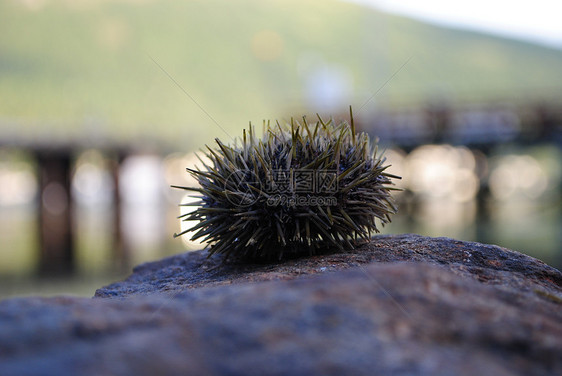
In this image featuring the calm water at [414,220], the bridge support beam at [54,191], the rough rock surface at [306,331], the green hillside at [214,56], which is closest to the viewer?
the rough rock surface at [306,331]

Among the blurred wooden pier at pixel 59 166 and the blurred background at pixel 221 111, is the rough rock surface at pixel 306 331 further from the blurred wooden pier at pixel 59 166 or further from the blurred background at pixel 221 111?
the blurred wooden pier at pixel 59 166

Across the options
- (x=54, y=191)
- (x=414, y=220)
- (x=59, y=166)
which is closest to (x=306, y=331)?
(x=414, y=220)

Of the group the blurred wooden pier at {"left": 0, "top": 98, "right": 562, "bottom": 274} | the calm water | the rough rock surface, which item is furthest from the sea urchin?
the blurred wooden pier at {"left": 0, "top": 98, "right": 562, "bottom": 274}

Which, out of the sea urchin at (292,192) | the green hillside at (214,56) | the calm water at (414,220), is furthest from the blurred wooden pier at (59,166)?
the green hillside at (214,56)

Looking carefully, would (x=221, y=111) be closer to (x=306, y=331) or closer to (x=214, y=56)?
(x=214, y=56)

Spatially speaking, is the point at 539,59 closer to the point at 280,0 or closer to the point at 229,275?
the point at 280,0

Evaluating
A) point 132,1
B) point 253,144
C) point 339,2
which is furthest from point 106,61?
point 253,144
